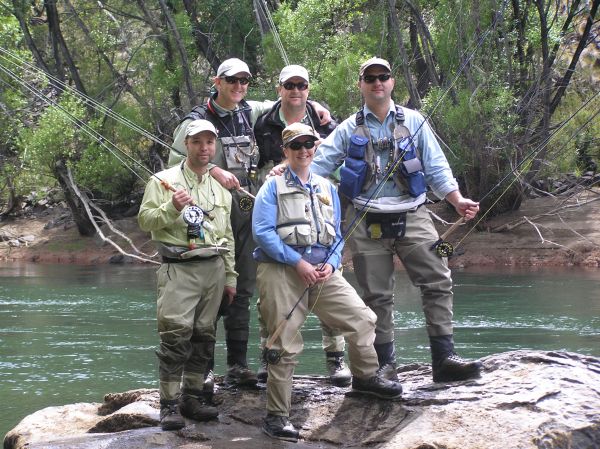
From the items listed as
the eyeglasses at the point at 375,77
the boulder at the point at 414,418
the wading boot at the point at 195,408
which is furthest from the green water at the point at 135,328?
the eyeglasses at the point at 375,77

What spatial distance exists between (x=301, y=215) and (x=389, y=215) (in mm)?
580

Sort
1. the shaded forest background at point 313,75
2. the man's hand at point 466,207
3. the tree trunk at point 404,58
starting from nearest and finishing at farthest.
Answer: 1. the man's hand at point 466,207
2. the shaded forest background at point 313,75
3. the tree trunk at point 404,58

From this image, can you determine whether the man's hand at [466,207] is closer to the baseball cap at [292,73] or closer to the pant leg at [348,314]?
the pant leg at [348,314]

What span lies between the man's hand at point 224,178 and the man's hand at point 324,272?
2.41 ft

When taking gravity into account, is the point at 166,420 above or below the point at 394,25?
below

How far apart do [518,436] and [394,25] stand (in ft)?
51.8

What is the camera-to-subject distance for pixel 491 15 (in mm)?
18828

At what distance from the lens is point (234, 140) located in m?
5.46

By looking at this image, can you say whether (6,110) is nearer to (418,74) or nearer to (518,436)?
(418,74)

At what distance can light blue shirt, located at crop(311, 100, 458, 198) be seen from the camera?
17.1 ft

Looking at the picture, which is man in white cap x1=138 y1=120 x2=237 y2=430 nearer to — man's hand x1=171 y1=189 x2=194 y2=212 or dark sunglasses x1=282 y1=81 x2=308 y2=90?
man's hand x1=171 y1=189 x2=194 y2=212

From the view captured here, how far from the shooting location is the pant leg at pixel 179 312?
4801 mm

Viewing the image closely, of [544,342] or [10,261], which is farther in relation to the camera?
[10,261]

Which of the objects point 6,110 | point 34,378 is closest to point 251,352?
point 34,378
